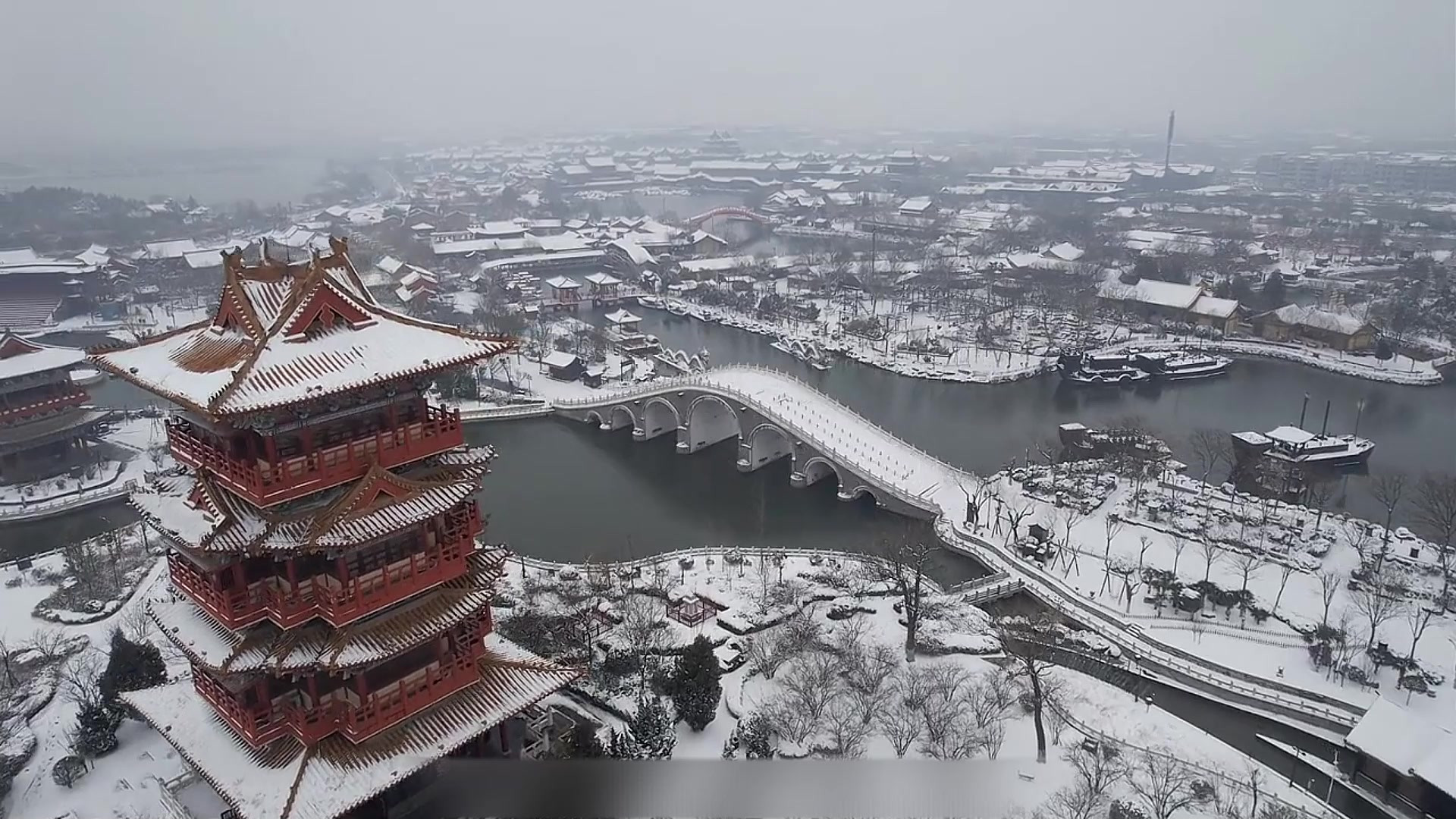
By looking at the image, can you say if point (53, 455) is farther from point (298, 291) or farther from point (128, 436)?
point (298, 291)

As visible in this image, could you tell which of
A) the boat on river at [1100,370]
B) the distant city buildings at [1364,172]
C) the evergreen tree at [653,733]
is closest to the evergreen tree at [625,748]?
the evergreen tree at [653,733]

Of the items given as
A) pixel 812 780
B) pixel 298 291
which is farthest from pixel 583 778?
pixel 298 291

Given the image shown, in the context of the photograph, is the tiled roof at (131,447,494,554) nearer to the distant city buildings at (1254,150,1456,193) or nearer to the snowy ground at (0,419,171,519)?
the snowy ground at (0,419,171,519)

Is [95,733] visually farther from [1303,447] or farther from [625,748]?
[1303,447]

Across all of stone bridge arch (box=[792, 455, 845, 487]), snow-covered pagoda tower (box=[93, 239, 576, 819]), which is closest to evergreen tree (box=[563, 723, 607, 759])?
snow-covered pagoda tower (box=[93, 239, 576, 819])

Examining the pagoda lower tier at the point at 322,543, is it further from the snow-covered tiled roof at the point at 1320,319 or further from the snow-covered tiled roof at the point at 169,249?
the snow-covered tiled roof at the point at 169,249

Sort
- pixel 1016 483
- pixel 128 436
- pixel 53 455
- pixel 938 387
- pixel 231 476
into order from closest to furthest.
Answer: pixel 231 476 < pixel 1016 483 < pixel 53 455 < pixel 128 436 < pixel 938 387
